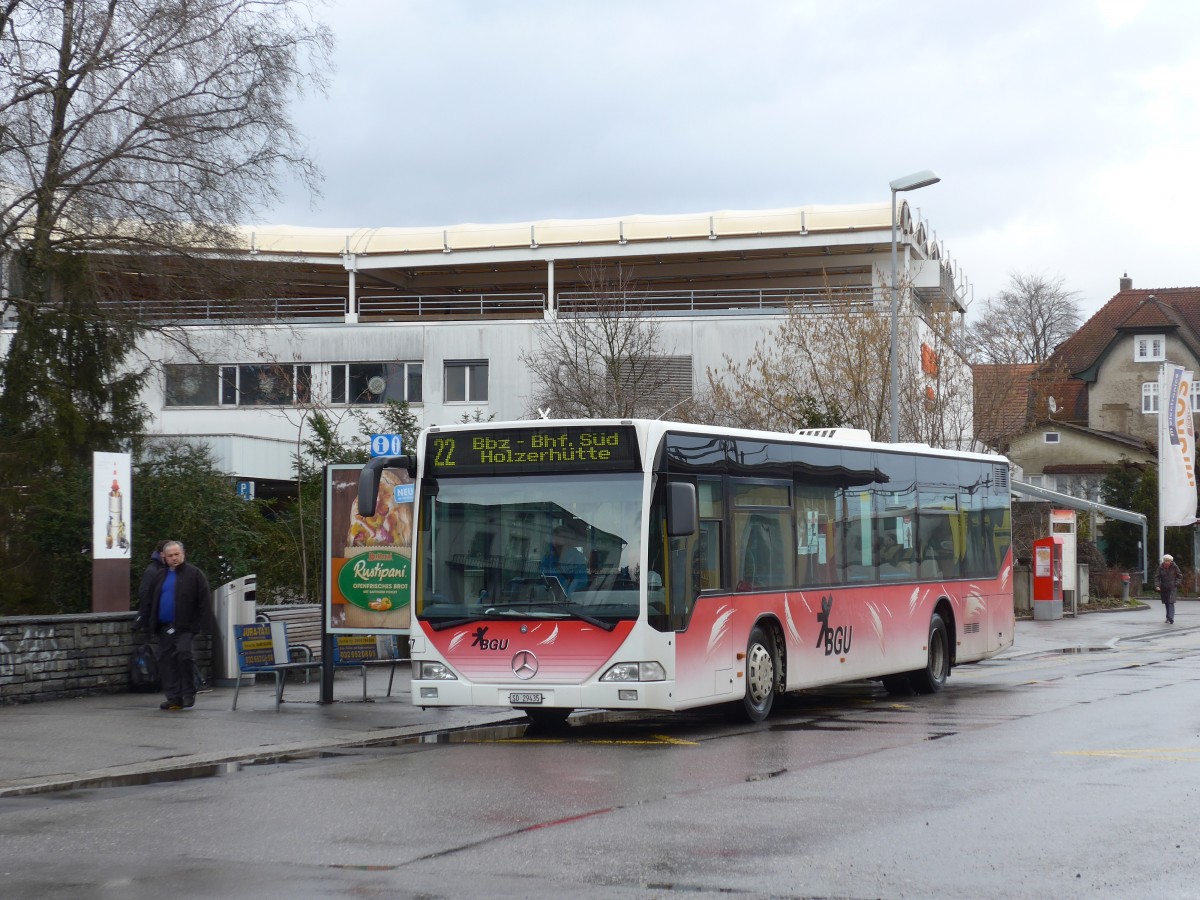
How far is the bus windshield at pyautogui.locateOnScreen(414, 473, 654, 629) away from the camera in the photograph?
13953mm

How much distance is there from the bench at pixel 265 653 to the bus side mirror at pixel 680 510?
470 cm

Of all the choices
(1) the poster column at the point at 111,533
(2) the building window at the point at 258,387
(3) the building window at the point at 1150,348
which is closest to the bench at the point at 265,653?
(1) the poster column at the point at 111,533

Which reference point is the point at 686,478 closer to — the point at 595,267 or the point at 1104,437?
the point at 595,267

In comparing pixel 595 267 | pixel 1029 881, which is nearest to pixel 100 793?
pixel 1029 881

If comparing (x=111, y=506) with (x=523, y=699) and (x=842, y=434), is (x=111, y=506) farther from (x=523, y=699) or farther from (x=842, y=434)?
(x=842, y=434)

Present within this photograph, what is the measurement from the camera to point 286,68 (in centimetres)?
2289

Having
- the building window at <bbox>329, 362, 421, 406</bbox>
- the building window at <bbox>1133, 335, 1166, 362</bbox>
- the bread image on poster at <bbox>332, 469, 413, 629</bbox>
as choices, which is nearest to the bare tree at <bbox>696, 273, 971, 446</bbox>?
the building window at <bbox>329, 362, 421, 406</bbox>

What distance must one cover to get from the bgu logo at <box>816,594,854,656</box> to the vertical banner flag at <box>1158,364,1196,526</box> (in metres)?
39.5

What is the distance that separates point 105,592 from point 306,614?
344 centimetres

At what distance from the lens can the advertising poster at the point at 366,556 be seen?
17.1 metres

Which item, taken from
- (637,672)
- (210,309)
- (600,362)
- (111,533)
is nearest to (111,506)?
(111,533)

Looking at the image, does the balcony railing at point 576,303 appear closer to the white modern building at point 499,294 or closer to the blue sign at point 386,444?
the white modern building at point 499,294

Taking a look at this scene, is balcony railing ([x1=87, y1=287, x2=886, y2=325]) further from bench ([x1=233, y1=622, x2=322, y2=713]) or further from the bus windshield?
the bus windshield

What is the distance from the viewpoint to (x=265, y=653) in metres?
16.6
